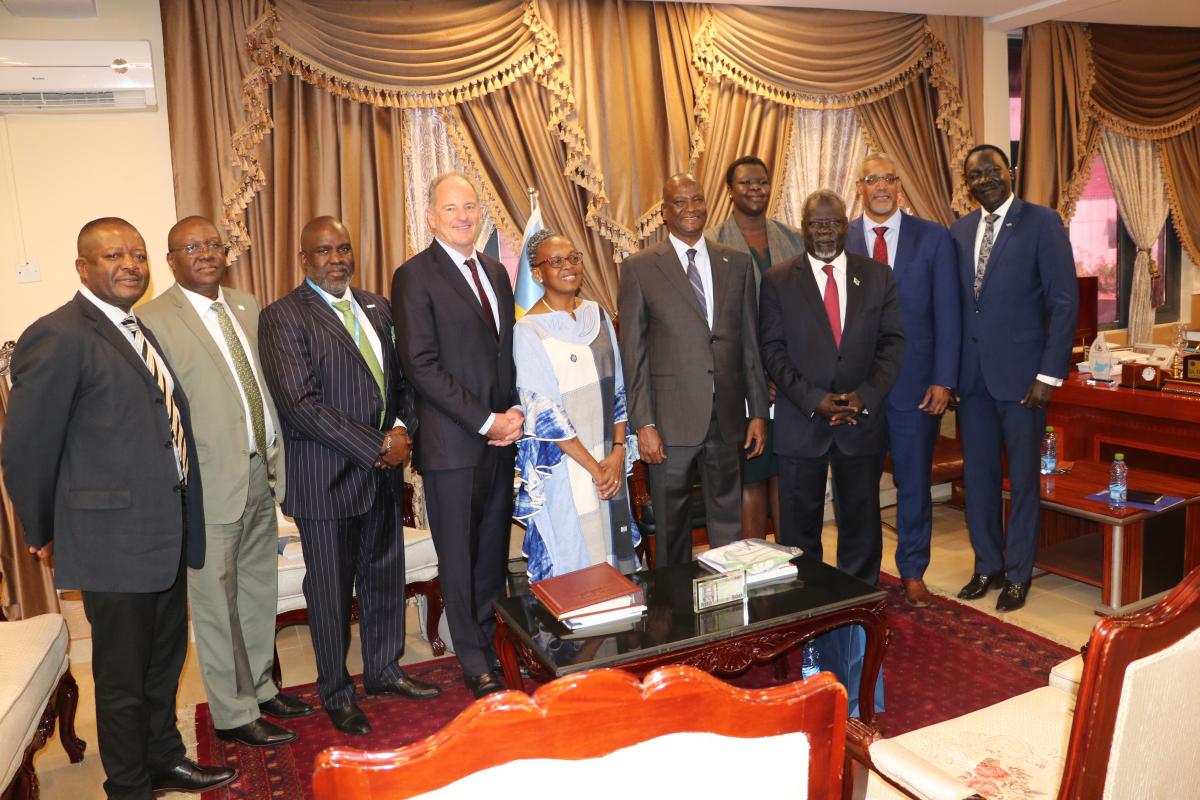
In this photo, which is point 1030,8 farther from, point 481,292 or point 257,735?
point 257,735

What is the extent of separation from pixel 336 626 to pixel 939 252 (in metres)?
2.77

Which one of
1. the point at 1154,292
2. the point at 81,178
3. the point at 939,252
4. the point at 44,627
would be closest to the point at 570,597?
the point at 44,627

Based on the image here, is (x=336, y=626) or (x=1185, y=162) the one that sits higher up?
(x=1185, y=162)

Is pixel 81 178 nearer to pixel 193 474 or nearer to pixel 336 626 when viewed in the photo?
pixel 193 474

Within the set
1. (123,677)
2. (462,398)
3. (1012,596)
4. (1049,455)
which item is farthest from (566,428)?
(1049,455)

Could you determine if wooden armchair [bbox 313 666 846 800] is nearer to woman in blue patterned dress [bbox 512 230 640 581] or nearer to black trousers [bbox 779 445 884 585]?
woman in blue patterned dress [bbox 512 230 640 581]

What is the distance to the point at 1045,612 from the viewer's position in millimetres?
3873

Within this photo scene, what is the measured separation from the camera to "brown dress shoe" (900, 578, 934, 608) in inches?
157

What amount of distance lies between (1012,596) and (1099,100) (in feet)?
13.0

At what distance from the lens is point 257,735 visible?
9.94ft

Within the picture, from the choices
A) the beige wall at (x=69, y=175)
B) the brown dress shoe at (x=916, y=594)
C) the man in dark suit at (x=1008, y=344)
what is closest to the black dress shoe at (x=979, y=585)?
the man in dark suit at (x=1008, y=344)

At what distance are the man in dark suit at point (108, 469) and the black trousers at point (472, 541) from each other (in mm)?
860

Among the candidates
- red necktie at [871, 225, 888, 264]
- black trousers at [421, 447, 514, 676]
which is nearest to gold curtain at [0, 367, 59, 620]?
black trousers at [421, 447, 514, 676]

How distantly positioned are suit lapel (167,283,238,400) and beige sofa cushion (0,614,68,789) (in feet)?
3.00
